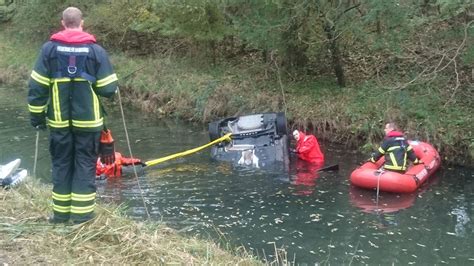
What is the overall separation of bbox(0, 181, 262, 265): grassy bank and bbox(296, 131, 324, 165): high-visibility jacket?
22.5 feet

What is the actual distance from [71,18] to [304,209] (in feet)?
19.7

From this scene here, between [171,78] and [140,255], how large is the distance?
48.0 feet

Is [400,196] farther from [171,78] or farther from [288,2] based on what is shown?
[171,78]

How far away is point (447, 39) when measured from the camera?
1402cm

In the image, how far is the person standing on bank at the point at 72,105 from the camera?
195 inches

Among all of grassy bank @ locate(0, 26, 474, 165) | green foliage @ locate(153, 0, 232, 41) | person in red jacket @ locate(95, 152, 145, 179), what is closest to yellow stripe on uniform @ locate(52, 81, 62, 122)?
person in red jacket @ locate(95, 152, 145, 179)

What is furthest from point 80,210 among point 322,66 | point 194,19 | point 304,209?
point 194,19

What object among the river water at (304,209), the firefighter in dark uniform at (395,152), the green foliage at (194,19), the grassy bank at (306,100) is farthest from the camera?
the green foliage at (194,19)

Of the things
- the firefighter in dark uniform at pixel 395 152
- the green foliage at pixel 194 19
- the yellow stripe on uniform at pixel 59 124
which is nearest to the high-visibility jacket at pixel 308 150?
the firefighter in dark uniform at pixel 395 152

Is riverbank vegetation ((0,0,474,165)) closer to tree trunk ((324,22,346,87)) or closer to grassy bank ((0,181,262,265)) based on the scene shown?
tree trunk ((324,22,346,87))

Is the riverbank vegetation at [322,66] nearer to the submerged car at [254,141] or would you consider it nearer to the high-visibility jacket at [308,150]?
the high-visibility jacket at [308,150]

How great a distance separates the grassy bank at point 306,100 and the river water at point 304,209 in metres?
0.85

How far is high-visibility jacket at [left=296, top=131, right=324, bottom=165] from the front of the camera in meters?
12.4

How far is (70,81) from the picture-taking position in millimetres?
5004
